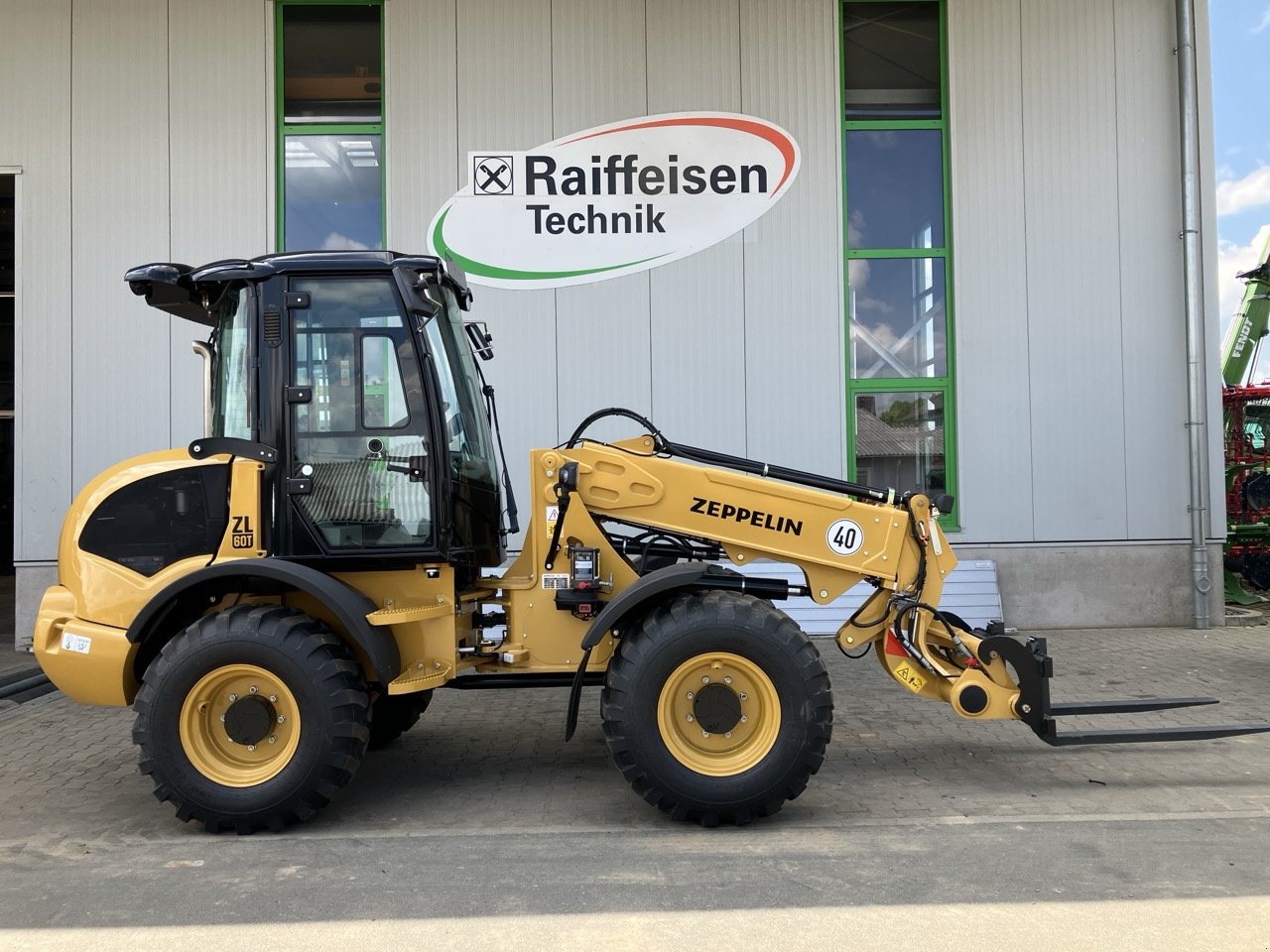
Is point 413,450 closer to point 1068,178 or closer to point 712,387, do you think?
point 712,387

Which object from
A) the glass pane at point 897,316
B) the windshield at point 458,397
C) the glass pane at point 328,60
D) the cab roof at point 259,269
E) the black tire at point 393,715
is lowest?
the black tire at point 393,715

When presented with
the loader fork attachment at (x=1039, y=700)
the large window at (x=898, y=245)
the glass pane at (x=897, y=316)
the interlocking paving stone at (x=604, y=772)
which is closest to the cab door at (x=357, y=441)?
the interlocking paving stone at (x=604, y=772)

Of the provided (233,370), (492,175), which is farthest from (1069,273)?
(233,370)

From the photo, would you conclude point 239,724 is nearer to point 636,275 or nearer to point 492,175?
point 636,275

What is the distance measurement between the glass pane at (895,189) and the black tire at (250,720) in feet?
25.6

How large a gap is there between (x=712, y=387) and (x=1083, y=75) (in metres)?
5.08

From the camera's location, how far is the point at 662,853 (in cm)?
412

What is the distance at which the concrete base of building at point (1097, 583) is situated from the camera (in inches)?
395

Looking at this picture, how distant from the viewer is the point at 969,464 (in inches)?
398

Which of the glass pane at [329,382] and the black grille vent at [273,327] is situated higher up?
the black grille vent at [273,327]

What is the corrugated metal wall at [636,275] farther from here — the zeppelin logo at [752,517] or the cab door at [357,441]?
the cab door at [357,441]

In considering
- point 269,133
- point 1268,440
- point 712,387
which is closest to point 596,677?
point 712,387

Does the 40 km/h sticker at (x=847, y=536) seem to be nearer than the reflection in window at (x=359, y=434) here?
No

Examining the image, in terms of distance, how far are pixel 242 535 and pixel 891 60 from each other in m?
8.87
